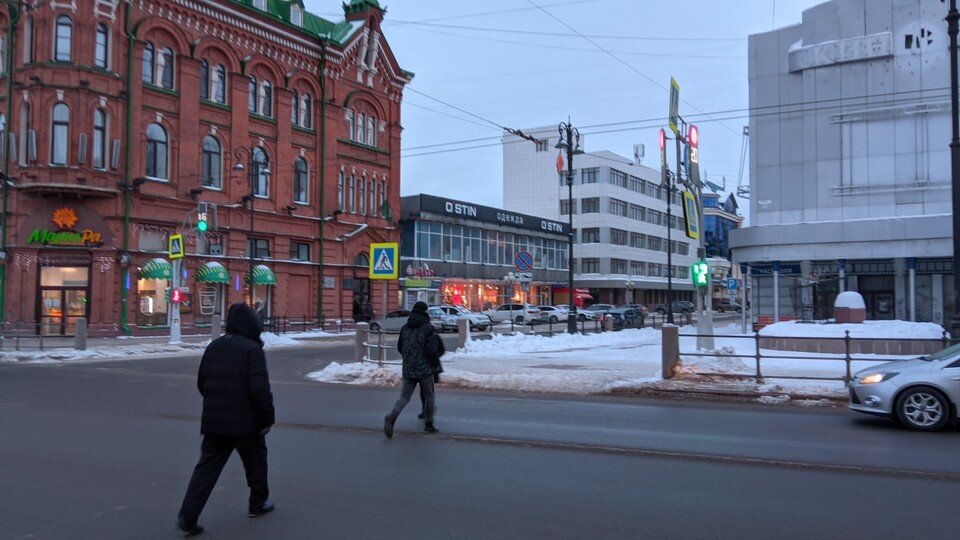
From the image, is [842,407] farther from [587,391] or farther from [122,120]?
[122,120]

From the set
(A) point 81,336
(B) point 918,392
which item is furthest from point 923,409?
(A) point 81,336

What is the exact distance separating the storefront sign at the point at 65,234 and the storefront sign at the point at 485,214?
27799 millimetres

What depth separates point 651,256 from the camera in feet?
302

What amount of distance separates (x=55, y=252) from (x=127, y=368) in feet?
46.9

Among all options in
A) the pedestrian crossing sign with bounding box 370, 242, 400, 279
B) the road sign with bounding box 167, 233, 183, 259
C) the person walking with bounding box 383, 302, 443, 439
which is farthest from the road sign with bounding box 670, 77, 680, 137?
the road sign with bounding box 167, 233, 183, 259

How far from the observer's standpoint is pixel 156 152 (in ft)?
119

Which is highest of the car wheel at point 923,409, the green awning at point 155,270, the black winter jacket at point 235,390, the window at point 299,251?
the window at point 299,251

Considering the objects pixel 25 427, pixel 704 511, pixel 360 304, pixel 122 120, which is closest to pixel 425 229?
pixel 360 304

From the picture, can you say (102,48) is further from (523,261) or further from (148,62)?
(523,261)

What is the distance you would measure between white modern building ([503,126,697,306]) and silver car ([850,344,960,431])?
2594 inches

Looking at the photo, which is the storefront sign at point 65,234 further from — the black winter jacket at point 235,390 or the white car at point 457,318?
the black winter jacket at point 235,390

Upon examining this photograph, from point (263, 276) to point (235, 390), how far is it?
36.0 meters

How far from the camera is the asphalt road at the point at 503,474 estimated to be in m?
6.01

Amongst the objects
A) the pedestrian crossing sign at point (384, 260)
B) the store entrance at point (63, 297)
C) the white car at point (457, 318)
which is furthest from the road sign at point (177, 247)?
the white car at point (457, 318)
